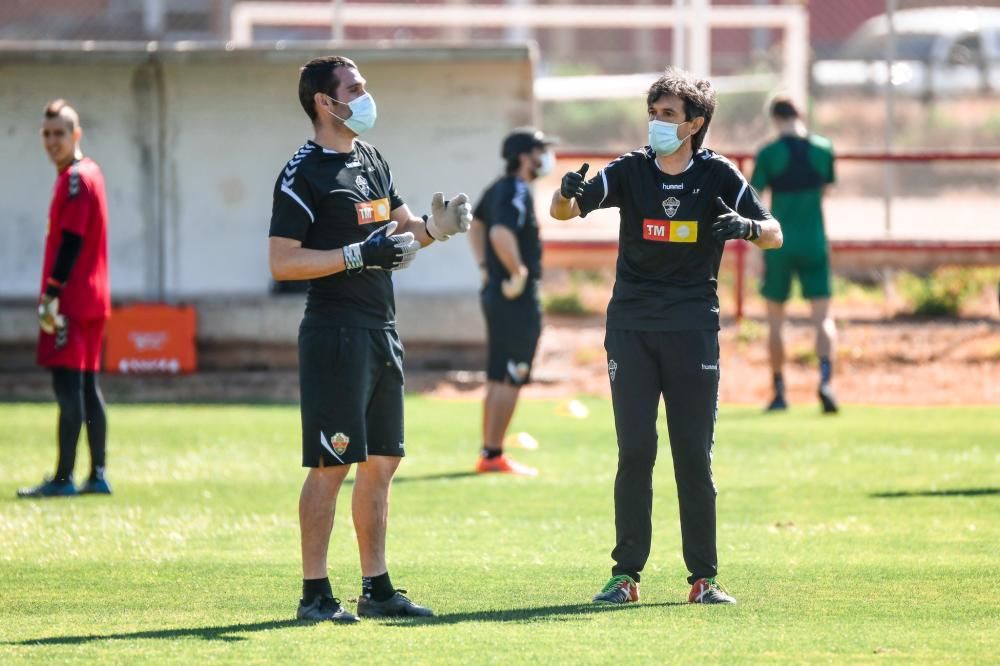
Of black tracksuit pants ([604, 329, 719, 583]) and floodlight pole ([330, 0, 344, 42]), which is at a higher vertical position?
floodlight pole ([330, 0, 344, 42])

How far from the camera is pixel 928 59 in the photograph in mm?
29281

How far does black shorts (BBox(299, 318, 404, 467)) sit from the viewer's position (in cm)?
630

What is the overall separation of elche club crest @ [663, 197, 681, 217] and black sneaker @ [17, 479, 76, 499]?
4.69 metres

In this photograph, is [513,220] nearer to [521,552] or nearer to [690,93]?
[521,552]

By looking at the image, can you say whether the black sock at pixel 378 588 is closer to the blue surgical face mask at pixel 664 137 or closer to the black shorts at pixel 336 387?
the black shorts at pixel 336 387

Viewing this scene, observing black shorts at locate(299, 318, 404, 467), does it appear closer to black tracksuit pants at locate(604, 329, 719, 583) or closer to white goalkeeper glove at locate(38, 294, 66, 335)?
black tracksuit pants at locate(604, 329, 719, 583)

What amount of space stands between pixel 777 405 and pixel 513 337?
3.78 metres

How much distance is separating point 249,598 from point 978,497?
444cm

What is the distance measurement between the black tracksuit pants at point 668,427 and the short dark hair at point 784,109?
7073 mm

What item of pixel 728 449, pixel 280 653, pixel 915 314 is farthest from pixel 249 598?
pixel 915 314

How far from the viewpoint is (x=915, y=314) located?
60.6ft

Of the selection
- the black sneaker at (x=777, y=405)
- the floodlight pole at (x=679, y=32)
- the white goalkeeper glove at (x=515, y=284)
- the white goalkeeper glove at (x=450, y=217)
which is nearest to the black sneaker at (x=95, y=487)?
the white goalkeeper glove at (x=515, y=284)

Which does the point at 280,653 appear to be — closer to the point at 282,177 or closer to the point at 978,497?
the point at 282,177

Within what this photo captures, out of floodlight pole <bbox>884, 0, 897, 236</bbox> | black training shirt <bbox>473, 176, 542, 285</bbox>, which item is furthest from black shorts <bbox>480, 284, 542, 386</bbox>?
floodlight pole <bbox>884, 0, 897, 236</bbox>
